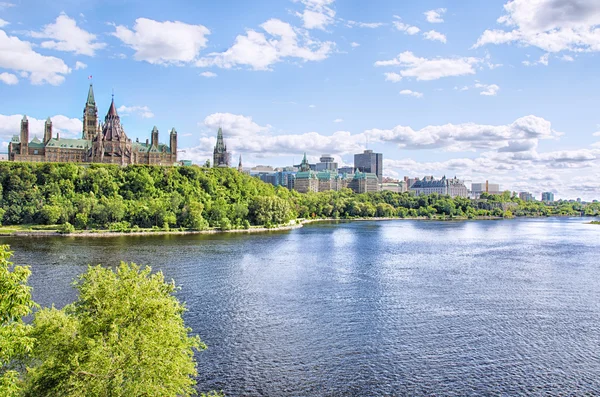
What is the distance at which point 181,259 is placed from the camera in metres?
57.9

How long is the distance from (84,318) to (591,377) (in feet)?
78.5

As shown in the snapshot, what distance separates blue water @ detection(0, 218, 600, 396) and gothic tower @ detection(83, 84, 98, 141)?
77.4 metres

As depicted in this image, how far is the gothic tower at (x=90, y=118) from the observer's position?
13988cm

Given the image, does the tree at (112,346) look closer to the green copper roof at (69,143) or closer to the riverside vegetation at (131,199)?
the riverside vegetation at (131,199)

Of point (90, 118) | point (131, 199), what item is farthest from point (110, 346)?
point (90, 118)

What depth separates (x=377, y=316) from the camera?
3488 centimetres

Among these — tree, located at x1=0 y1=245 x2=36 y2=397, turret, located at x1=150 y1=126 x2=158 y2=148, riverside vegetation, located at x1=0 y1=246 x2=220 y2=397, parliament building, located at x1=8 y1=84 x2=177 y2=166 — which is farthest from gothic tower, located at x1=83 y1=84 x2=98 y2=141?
tree, located at x1=0 y1=245 x2=36 y2=397

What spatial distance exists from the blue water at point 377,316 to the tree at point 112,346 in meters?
7.39

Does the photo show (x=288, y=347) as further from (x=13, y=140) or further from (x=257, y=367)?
(x=13, y=140)

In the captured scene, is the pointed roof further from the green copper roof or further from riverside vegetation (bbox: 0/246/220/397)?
riverside vegetation (bbox: 0/246/220/397)

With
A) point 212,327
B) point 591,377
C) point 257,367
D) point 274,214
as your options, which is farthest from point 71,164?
point 591,377

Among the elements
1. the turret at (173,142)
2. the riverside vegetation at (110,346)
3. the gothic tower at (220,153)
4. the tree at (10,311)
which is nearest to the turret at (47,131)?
the turret at (173,142)

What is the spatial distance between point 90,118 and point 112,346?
453 ft

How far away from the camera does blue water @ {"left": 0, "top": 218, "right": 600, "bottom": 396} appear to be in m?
24.8
